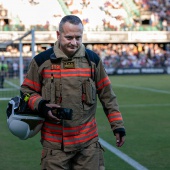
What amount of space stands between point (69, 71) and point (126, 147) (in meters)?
4.92

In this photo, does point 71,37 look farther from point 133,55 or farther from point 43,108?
point 133,55

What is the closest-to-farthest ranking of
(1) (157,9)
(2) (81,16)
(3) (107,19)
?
(2) (81,16)
(3) (107,19)
(1) (157,9)

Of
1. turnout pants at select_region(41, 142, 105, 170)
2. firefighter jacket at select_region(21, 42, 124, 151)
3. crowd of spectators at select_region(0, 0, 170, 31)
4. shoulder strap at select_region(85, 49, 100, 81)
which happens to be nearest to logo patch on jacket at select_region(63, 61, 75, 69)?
firefighter jacket at select_region(21, 42, 124, 151)

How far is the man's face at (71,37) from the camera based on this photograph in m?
4.34

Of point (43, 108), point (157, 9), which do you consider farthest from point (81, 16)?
point (43, 108)

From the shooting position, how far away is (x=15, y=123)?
441 cm

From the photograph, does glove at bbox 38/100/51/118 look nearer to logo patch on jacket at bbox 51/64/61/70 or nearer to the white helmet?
the white helmet

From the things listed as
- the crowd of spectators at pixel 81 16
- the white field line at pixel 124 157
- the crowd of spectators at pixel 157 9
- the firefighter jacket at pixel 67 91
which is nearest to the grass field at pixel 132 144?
the white field line at pixel 124 157

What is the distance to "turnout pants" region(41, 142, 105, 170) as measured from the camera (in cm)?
442

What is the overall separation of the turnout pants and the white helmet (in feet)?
0.63

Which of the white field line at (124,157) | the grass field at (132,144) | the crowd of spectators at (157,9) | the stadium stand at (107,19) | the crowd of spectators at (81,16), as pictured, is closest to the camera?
the white field line at (124,157)

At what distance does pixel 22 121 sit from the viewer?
14.5ft

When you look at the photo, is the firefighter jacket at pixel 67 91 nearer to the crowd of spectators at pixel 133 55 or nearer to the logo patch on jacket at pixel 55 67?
the logo patch on jacket at pixel 55 67

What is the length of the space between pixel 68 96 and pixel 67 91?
0.13ft
